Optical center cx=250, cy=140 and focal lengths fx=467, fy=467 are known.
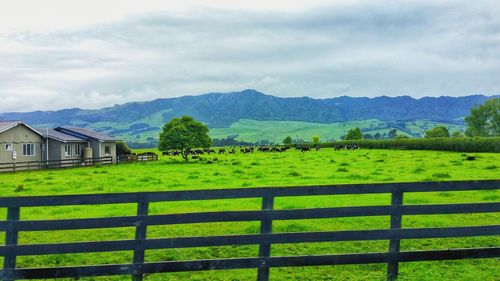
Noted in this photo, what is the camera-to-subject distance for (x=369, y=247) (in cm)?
1227

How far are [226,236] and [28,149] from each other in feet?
203

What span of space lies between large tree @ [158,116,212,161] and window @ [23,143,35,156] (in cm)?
2013

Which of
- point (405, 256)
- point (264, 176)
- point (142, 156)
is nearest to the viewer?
point (405, 256)

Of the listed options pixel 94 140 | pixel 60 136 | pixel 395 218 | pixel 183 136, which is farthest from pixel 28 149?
pixel 395 218

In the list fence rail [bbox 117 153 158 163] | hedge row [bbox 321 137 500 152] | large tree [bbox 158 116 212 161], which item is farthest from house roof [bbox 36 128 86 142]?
hedge row [bbox 321 137 500 152]

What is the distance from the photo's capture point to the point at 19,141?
198 feet

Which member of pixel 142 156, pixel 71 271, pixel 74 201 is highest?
pixel 74 201

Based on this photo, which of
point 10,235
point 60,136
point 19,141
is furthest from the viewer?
point 60,136

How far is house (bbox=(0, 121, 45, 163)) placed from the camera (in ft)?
→ 189

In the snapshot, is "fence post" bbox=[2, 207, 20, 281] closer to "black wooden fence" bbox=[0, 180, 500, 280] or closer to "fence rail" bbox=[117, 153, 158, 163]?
"black wooden fence" bbox=[0, 180, 500, 280]

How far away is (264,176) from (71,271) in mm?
28046

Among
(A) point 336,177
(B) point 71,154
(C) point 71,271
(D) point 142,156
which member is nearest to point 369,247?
(C) point 71,271

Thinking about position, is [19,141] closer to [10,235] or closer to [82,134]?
[82,134]

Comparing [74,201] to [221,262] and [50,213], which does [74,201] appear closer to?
[221,262]
